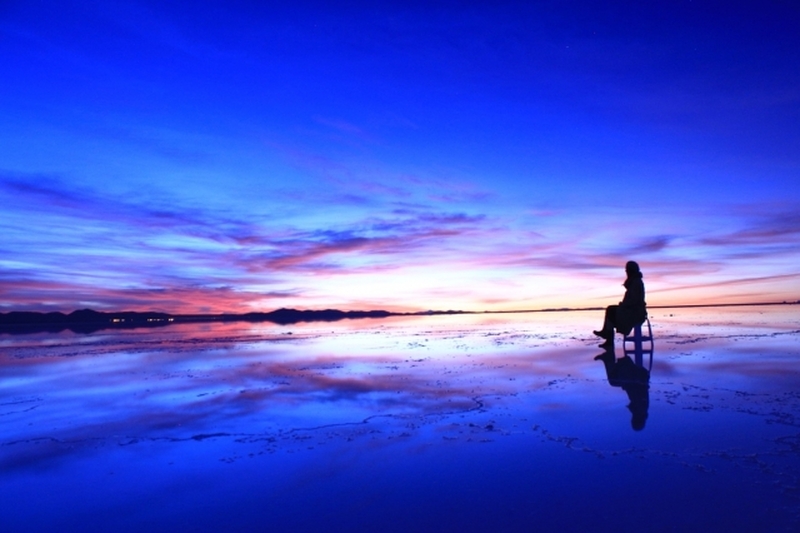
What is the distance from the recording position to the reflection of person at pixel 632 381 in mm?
5523

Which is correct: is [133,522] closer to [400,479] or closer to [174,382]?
[400,479]

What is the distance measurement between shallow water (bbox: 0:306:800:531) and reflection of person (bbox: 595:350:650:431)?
97 millimetres

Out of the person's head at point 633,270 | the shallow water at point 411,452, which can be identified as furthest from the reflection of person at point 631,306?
the shallow water at point 411,452

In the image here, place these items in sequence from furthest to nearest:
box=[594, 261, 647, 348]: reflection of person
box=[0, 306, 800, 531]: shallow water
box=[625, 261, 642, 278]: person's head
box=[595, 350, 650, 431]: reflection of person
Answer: box=[625, 261, 642, 278]: person's head
box=[594, 261, 647, 348]: reflection of person
box=[595, 350, 650, 431]: reflection of person
box=[0, 306, 800, 531]: shallow water

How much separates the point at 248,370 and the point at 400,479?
7.52 m

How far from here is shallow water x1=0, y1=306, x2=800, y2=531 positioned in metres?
3.22

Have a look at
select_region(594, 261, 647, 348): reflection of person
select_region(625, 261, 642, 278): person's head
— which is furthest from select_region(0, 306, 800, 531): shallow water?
select_region(625, 261, 642, 278): person's head

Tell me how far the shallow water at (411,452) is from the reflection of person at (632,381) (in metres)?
0.10

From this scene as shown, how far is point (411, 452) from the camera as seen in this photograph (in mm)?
4562

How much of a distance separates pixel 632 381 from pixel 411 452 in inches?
178

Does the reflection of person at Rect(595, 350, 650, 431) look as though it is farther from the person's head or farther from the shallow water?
the person's head

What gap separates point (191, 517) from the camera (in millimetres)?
3311

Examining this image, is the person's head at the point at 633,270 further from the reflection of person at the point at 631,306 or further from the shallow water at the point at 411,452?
the shallow water at the point at 411,452

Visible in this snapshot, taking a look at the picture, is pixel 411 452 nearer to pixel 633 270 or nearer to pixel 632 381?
pixel 632 381
